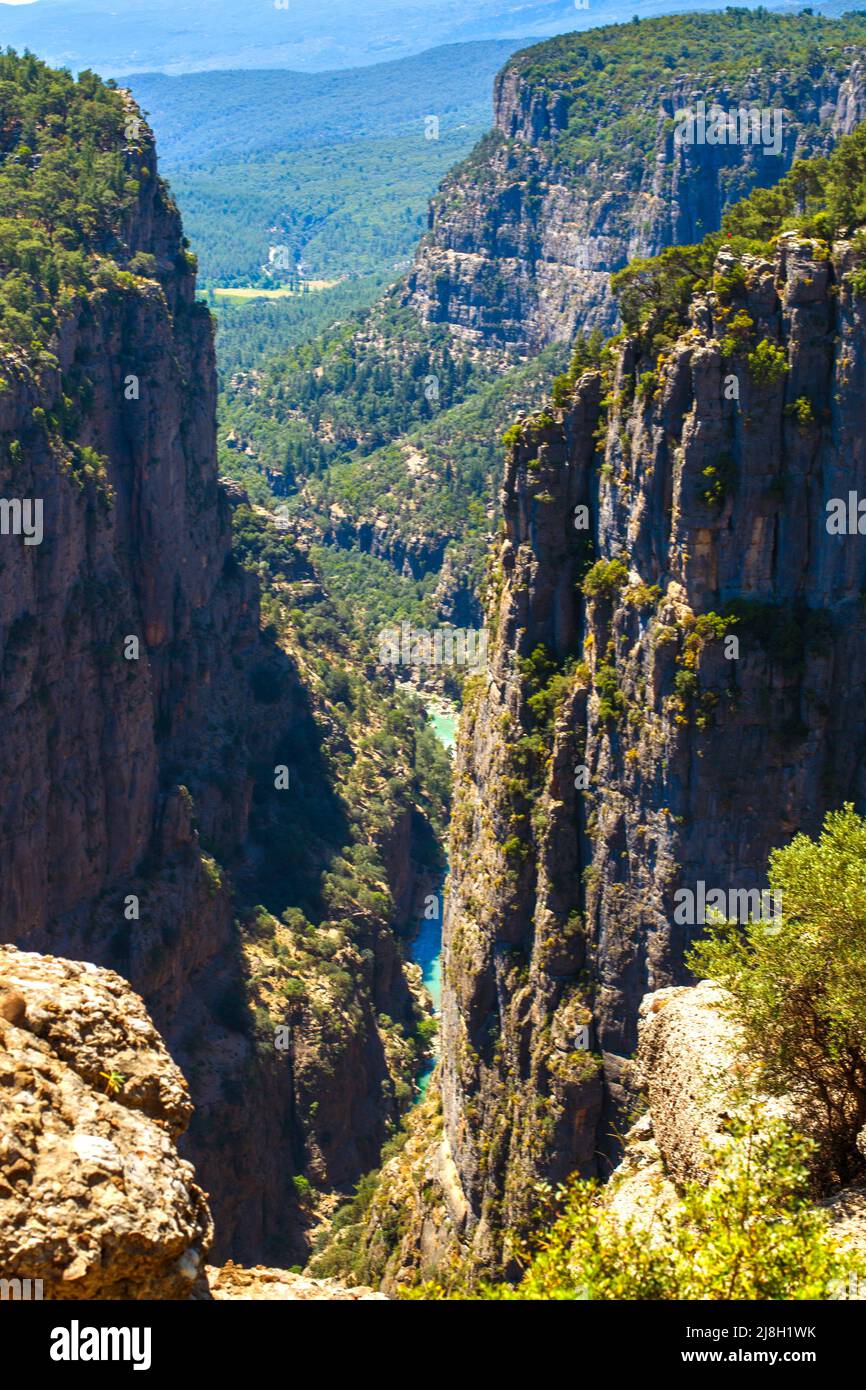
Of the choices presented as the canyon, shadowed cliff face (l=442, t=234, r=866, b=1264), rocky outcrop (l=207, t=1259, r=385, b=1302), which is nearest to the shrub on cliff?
the canyon

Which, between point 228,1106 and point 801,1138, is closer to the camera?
point 801,1138

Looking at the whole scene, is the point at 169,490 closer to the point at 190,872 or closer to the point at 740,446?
the point at 190,872

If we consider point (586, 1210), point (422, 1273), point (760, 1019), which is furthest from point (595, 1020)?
point (586, 1210)

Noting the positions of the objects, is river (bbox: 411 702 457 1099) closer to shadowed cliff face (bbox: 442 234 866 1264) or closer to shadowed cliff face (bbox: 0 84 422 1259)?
shadowed cliff face (bbox: 0 84 422 1259)

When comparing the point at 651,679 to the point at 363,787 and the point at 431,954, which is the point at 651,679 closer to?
the point at 431,954

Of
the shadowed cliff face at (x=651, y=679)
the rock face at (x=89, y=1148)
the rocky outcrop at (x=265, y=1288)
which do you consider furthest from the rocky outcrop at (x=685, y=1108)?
the shadowed cliff face at (x=651, y=679)

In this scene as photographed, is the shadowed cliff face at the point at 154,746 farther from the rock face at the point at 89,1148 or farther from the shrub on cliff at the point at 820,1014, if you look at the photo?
the rock face at the point at 89,1148

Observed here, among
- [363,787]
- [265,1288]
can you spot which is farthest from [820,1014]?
[363,787]
